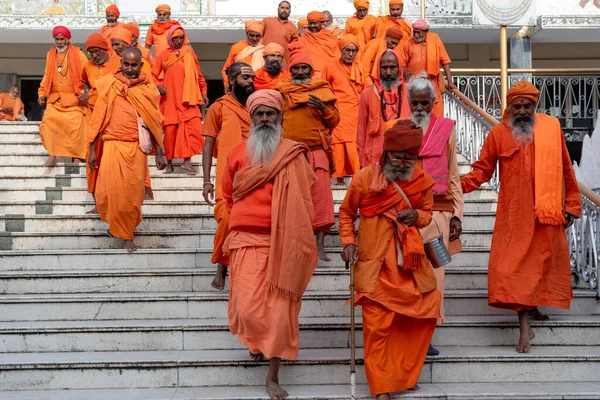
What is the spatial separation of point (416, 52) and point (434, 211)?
5.04m

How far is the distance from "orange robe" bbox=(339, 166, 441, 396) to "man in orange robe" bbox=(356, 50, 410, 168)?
1.36 metres

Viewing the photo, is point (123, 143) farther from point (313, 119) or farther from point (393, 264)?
point (393, 264)

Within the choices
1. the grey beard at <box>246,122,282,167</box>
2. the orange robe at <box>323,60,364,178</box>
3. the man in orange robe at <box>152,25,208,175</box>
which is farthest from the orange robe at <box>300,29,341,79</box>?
the grey beard at <box>246,122,282,167</box>

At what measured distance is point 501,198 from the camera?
6820mm

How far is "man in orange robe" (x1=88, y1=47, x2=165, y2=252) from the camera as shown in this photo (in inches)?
310

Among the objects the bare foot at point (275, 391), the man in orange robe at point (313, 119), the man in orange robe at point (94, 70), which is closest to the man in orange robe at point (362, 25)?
the man in orange robe at point (94, 70)

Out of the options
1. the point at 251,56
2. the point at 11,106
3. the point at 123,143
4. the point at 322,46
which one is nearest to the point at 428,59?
the point at 322,46

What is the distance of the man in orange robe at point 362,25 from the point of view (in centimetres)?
1237

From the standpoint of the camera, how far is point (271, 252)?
5625mm

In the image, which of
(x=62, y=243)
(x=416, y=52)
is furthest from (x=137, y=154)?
(x=416, y=52)

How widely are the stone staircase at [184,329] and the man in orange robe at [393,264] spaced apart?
30cm

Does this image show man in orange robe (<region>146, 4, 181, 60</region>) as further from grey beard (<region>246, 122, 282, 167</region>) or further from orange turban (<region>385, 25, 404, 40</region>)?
grey beard (<region>246, 122, 282, 167</region>)

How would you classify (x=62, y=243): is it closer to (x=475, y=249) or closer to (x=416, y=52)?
(x=475, y=249)

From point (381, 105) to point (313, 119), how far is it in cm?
58
